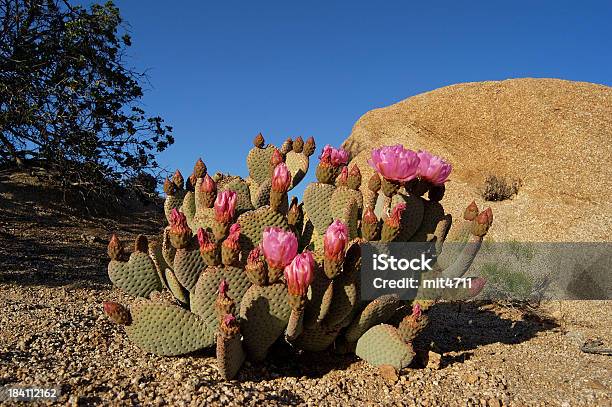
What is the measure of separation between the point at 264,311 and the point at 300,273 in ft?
1.34

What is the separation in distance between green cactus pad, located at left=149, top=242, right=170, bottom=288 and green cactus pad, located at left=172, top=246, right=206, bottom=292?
0.43 m

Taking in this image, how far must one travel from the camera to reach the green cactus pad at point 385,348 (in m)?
2.96

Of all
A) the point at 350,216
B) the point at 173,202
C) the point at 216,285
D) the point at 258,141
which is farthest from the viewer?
the point at 258,141

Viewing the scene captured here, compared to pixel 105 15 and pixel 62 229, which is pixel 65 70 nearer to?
pixel 105 15

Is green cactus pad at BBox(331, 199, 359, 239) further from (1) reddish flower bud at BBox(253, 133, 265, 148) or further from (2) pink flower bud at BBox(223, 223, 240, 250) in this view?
(1) reddish flower bud at BBox(253, 133, 265, 148)

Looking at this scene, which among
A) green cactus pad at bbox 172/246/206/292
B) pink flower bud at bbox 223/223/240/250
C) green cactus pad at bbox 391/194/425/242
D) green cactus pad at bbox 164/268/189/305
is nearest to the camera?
pink flower bud at bbox 223/223/240/250

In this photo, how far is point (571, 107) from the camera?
12.3 m

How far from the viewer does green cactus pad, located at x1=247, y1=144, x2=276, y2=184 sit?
432 cm

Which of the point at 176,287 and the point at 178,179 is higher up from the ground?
the point at 178,179

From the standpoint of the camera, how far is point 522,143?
1206cm

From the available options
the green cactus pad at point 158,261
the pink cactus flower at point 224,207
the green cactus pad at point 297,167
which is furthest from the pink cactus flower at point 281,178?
the green cactus pad at point 297,167

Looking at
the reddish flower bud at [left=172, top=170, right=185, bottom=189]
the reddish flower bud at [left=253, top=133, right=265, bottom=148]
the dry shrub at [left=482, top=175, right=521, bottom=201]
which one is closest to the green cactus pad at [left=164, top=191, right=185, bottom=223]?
the reddish flower bud at [left=172, top=170, right=185, bottom=189]

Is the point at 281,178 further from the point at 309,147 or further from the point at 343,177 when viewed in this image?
the point at 309,147

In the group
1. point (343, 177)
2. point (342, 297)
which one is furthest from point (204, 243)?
point (343, 177)
